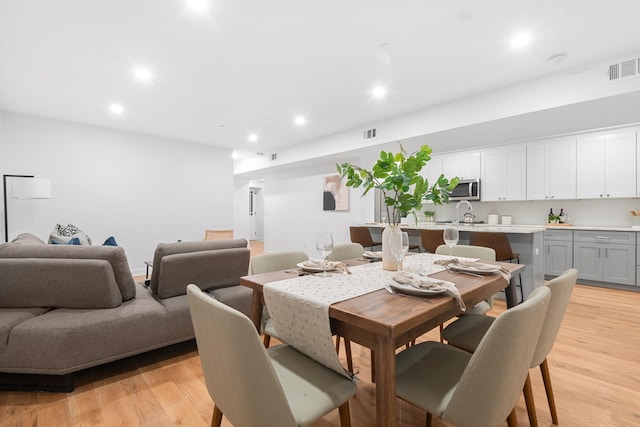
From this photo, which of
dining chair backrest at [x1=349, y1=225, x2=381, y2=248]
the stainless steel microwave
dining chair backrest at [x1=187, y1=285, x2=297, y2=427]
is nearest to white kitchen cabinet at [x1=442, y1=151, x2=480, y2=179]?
the stainless steel microwave

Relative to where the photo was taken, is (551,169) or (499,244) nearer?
(499,244)

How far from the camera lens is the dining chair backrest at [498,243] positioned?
314 centimetres

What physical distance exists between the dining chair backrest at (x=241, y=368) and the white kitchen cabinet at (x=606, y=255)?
5159mm

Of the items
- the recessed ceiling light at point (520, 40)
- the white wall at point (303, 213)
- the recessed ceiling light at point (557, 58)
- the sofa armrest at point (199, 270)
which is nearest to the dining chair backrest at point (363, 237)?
the white wall at point (303, 213)

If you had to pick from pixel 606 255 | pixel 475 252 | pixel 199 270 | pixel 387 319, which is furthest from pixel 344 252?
pixel 606 255

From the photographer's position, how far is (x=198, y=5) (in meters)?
2.23

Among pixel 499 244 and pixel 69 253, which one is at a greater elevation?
pixel 69 253

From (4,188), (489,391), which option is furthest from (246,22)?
(4,188)

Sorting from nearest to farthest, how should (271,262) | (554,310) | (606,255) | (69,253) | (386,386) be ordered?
(386,386) → (554,310) → (271,262) → (69,253) → (606,255)

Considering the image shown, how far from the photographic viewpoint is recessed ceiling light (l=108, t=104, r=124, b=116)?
4317mm

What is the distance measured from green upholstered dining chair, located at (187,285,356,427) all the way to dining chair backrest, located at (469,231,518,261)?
2735 mm

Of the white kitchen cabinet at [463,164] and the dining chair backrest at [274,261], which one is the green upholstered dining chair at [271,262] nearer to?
the dining chair backrest at [274,261]

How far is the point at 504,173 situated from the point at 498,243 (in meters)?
2.55

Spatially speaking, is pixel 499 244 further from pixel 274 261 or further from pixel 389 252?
pixel 274 261
